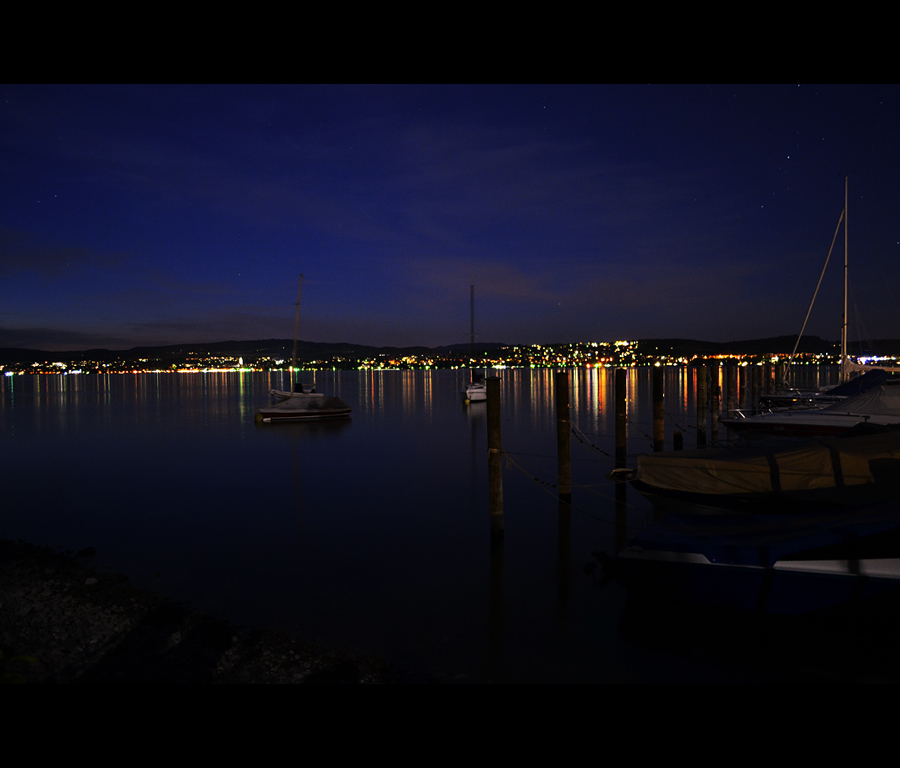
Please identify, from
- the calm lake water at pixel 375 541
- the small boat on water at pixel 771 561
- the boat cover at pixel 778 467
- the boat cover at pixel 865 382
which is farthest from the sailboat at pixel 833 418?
the small boat on water at pixel 771 561

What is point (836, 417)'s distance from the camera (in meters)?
18.3

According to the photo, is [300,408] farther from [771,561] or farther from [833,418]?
[771,561]

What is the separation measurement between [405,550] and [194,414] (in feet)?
149

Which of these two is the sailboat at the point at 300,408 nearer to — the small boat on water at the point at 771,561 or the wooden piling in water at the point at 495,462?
the wooden piling in water at the point at 495,462

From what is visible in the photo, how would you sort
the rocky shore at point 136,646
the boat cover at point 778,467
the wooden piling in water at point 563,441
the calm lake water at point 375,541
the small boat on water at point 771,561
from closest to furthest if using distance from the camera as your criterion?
the rocky shore at point 136,646
the small boat on water at point 771,561
the calm lake water at point 375,541
the boat cover at point 778,467
the wooden piling in water at point 563,441

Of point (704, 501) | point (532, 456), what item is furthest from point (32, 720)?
point (532, 456)

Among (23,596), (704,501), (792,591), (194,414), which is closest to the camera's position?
(792,591)

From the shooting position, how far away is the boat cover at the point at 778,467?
9.47m

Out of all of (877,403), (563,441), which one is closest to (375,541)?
(563,441)

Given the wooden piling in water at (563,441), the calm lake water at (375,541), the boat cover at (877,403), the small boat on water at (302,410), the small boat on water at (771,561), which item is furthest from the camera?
the small boat on water at (302,410)

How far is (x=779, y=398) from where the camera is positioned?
98.9 ft

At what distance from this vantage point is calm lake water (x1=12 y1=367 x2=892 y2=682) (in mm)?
7867

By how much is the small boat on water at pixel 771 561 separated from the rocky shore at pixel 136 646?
4.05 metres

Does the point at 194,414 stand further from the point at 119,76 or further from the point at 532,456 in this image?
the point at 119,76
